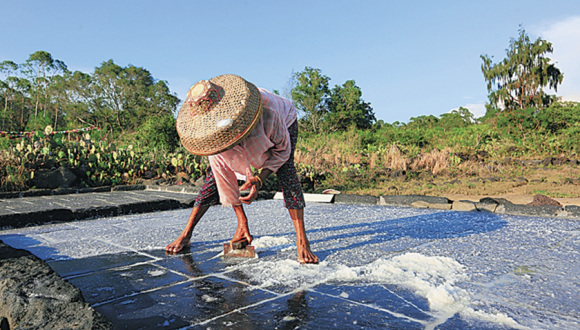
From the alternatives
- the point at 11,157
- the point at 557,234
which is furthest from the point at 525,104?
the point at 11,157

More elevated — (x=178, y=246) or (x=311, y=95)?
(x=311, y=95)

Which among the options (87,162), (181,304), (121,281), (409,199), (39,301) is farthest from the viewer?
(87,162)

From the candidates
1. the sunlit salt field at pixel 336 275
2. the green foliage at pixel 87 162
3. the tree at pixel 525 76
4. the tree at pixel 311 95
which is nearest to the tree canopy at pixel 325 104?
the tree at pixel 311 95

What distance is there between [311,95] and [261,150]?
26.5m

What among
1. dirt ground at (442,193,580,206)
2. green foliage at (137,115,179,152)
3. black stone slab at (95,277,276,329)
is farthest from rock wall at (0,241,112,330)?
green foliage at (137,115,179,152)

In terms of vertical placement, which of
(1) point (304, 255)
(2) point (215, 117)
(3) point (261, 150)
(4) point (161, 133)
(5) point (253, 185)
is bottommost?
(1) point (304, 255)

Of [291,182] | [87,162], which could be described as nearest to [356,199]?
[291,182]

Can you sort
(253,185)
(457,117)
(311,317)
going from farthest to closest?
1. (457,117)
2. (253,185)
3. (311,317)

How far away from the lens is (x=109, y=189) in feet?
26.4

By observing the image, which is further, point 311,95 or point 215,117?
point 311,95

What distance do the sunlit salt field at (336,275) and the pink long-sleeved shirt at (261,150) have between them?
1.84 feet

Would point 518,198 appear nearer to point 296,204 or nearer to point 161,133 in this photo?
point 296,204

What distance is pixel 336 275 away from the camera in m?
2.32

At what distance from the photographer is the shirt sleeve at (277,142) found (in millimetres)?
2328
